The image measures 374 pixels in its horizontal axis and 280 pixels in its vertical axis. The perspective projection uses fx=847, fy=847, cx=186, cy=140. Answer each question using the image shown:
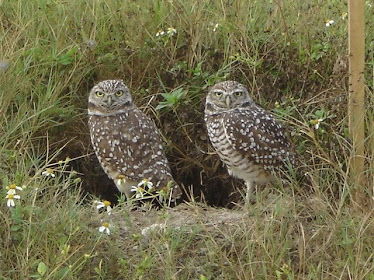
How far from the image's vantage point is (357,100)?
4172 millimetres

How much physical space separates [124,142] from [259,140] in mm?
798

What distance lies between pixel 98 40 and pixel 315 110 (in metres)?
1.47

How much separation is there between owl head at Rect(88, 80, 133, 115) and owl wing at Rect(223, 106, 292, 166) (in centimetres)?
66

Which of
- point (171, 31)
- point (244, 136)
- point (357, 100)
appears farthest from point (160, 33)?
point (357, 100)

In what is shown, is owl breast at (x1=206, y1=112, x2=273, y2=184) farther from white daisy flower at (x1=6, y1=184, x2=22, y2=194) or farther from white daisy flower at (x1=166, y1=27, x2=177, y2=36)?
white daisy flower at (x1=6, y1=184, x2=22, y2=194)

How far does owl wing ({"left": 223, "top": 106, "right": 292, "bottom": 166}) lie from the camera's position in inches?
185

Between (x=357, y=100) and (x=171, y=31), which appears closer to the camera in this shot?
(x=357, y=100)

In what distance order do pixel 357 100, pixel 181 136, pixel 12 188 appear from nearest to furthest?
pixel 12 188, pixel 357 100, pixel 181 136

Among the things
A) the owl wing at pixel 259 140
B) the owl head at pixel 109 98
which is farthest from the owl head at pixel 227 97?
the owl head at pixel 109 98

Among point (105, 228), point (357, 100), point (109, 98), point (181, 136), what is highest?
point (357, 100)

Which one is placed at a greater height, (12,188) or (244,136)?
(12,188)

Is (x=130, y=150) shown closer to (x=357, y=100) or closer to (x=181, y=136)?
(x=181, y=136)

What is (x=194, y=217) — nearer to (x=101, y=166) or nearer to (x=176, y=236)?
(x=176, y=236)

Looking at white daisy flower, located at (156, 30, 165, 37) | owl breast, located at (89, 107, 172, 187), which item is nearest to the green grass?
white daisy flower, located at (156, 30, 165, 37)
